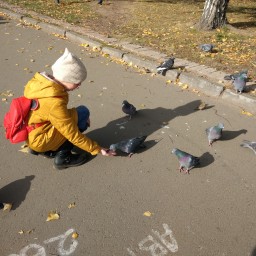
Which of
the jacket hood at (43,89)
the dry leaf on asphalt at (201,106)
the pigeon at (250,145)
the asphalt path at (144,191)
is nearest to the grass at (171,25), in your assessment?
the dry leaf on asphalt at (201,106)

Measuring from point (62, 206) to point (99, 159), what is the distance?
85 cm

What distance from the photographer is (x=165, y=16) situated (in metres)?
10.3

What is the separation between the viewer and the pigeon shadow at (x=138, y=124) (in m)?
4.41

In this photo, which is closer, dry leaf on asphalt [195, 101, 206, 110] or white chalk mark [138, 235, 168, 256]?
white chalk mark [138, 235, 168, 256]

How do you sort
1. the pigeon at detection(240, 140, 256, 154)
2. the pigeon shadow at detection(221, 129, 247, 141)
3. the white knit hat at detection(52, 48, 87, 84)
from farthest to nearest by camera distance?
the pigeon shadow at detection(221, 129, 247, 141) < the pigeon at detection(240, 140, 256, 154) < the white knit hat at detection(52, 48, 87, 84)

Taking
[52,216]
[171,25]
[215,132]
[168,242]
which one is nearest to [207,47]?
[171,25]

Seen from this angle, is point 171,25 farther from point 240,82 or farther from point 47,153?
point 47,153

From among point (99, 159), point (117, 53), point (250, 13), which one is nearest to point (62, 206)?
point (99, 159)

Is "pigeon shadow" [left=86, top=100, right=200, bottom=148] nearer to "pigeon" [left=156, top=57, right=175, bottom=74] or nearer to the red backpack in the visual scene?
"pigeon" [left=156, top=57, right=175, bottom=74]

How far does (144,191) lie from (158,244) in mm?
699

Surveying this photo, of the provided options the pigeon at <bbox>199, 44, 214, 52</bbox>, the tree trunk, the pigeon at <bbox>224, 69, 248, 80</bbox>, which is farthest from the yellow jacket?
the tree trunk

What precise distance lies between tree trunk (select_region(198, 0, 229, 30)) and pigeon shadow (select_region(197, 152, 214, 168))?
5.51 metres

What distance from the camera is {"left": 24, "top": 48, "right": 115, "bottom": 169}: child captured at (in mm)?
3186

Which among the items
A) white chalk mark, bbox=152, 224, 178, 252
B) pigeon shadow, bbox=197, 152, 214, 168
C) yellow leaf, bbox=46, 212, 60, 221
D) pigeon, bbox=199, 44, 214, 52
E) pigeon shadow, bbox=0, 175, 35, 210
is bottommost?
pigeon shadow, bbox=0, 175, 35, 210
